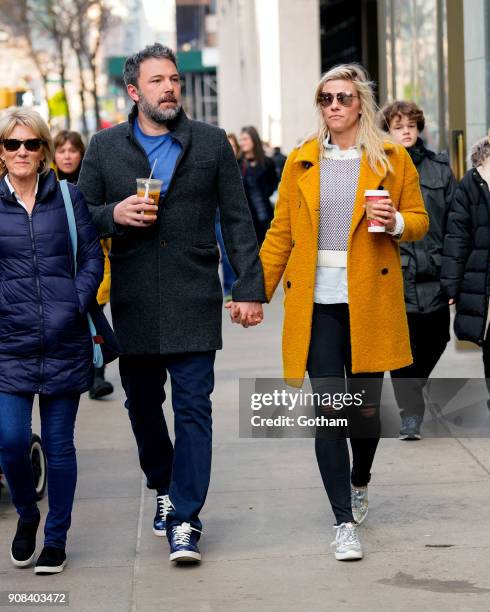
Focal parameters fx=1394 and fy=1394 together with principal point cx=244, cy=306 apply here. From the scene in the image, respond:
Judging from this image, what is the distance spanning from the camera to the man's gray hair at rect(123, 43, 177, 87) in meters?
5.58

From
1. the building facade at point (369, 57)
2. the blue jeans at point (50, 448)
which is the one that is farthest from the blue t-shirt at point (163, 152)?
the building facade at point (369, 57)

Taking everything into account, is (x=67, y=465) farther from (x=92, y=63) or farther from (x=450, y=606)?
(x=92, y=63)

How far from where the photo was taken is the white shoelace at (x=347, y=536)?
5430 mm

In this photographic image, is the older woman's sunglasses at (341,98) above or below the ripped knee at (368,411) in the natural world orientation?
above

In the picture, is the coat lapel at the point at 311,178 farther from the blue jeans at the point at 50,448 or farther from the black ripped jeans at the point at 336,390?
the blue jeans at the point at 50,448

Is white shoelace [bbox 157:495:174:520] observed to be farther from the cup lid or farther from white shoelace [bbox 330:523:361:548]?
the cup lid

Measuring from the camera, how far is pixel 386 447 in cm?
748

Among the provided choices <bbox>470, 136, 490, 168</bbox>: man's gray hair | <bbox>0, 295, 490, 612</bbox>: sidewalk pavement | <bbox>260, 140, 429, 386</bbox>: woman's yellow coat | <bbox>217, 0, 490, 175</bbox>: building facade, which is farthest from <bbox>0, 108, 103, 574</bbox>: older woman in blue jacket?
<bbox>217, 0, 490, 175</bbox>: building facade

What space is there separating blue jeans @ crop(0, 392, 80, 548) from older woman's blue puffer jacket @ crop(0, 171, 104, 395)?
83mm

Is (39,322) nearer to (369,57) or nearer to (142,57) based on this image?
(142,57)

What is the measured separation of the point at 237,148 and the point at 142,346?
11396 mm

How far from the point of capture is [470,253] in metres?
7.38

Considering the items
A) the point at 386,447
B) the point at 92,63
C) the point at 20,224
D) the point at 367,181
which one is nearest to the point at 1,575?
the point at 20,224

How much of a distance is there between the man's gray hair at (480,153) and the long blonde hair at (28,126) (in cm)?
268
